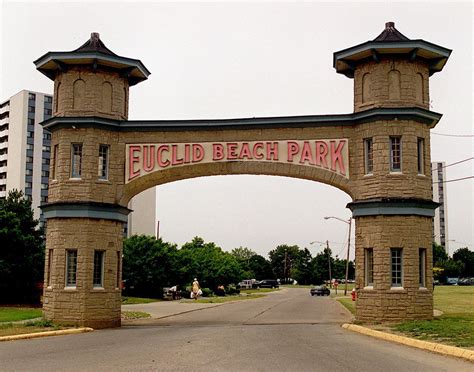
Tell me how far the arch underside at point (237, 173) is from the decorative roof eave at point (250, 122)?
1.43m

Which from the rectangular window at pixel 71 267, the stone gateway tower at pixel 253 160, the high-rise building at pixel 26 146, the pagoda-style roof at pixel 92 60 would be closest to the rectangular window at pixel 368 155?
the stone gateway tower at pixel 253 160

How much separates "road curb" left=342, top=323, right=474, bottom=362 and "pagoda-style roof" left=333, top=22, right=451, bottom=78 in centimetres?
944

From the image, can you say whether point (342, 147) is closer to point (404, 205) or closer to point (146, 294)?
point (404, 205)

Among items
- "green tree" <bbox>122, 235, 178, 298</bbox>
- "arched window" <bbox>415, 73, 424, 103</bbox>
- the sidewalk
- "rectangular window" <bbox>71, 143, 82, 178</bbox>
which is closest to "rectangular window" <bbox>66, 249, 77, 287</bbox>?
"rectangular window" <bbox>71, 143, 82, 178</bbox>

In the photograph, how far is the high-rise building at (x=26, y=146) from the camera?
111375 mm

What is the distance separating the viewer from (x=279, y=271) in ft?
588

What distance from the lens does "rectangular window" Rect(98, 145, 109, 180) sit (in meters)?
24.6

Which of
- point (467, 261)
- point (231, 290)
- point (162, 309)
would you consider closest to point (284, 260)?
point (467, 261)

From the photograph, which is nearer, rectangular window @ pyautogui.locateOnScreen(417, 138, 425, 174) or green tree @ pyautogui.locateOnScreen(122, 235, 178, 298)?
rectangular window @ pyautogui.locateOnScreen(417, 138, 425, 174)

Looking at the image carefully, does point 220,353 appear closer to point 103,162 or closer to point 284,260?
point 103,162

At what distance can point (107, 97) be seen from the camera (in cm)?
2477

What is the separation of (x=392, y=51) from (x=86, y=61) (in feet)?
36.3

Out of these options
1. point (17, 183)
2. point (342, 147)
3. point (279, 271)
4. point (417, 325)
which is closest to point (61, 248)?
point (342, 147)

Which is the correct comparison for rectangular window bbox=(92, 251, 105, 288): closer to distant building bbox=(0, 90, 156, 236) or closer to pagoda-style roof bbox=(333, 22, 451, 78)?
pagoda-style roof bbox=(333, 22, 451, 78)
